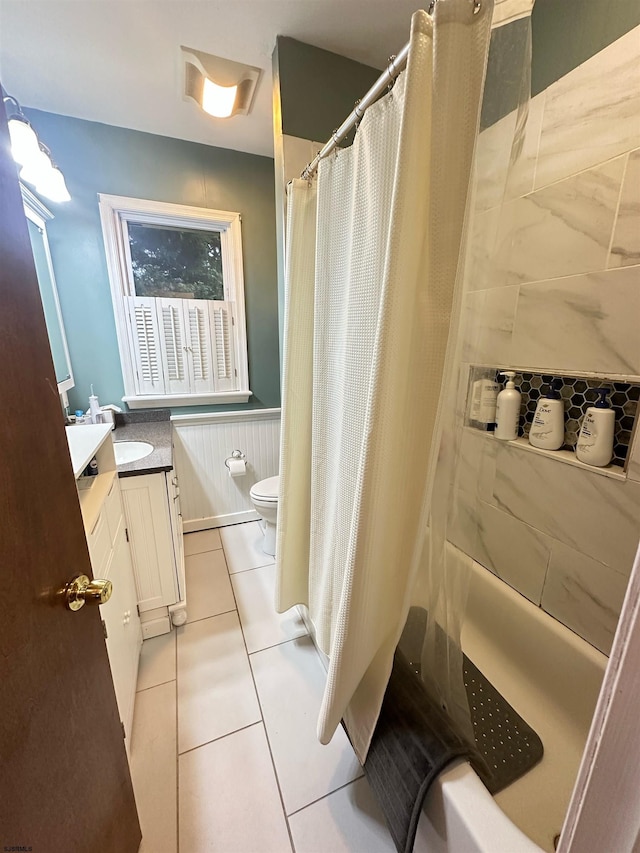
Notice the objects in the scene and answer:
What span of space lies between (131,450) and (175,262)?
1.26 metres

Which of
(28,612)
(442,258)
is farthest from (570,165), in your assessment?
(28,612)

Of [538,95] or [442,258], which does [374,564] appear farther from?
[538,95]

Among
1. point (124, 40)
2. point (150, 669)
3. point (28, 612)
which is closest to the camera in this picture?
point (28, 612)

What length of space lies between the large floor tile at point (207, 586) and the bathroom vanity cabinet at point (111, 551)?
35 centimetres

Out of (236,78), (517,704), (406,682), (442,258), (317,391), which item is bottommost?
(517,704)

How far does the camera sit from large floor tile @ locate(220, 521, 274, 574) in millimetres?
2141

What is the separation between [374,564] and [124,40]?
222 centimetres

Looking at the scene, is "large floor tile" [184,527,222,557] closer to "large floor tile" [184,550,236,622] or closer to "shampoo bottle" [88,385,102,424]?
"large floor tile" [184,550,236,622]

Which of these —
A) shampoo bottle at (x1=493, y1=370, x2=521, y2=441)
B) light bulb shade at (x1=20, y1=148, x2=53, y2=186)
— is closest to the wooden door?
light bulb shade at (x1=20, y1=148, x2=53, y2=186)

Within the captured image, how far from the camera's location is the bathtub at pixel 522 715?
2.30 ft

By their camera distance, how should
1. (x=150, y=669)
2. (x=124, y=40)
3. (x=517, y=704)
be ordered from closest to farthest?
(x=517, y=704) < (x=124, y=40) < (x=150, y=669)

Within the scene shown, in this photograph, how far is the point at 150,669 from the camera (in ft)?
4.79

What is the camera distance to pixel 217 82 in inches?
59.3

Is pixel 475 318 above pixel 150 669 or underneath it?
above
